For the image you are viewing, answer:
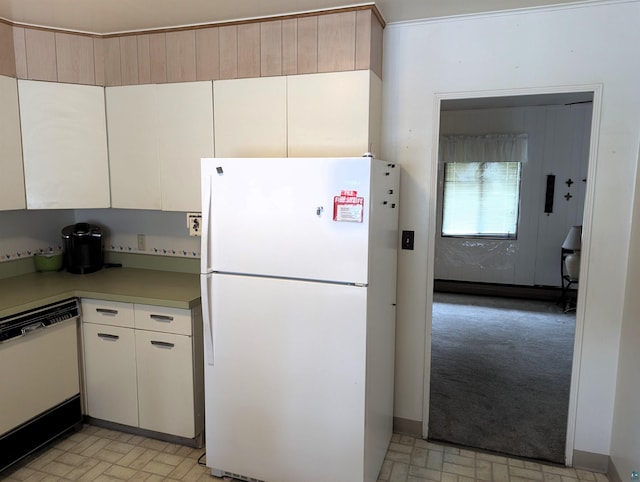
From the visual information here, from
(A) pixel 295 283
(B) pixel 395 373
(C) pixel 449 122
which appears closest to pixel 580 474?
(B) pixel 395 373

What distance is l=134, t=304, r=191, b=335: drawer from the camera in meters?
2.39

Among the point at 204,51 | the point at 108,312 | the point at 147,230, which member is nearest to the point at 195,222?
the point at 147,230

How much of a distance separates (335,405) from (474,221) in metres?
4.59

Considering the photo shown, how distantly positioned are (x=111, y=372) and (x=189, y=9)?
201 cm

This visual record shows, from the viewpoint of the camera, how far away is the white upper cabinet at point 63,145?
8.43ft

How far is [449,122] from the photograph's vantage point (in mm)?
6051

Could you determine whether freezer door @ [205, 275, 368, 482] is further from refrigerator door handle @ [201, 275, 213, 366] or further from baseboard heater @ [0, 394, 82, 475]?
baseboard heater @ [0, 394, 82, 475]

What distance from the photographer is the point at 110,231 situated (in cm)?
321

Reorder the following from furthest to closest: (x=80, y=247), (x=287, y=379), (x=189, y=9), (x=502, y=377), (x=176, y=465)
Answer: (x=502, y=377)
(x=80, y=247)
(x=176, y=465)
(x=189, y=9)
(x=287, y=379)

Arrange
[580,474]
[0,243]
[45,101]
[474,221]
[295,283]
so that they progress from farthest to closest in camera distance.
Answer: [474,221]
[0,243]
[45,101]
[580,474]
[295,283]

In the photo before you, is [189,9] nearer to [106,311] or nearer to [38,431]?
[106,311]

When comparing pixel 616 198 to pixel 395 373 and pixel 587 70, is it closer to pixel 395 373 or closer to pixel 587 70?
pixel 587 70

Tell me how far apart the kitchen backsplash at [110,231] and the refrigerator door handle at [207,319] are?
878 mm

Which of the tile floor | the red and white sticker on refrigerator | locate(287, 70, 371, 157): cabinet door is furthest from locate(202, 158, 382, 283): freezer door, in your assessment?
the tile floor
